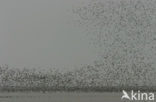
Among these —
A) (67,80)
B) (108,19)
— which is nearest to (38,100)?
(67,80)

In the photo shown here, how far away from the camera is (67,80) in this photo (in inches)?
206

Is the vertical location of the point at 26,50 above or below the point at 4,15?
below

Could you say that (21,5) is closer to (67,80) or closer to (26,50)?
(26,50)

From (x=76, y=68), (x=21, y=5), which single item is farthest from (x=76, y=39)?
(x=21, y=5)

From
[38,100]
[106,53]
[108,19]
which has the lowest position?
[38,100]

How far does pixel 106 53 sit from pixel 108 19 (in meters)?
0.32

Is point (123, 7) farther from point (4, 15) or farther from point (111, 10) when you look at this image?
point (4, 15)

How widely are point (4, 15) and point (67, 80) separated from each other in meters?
0.86

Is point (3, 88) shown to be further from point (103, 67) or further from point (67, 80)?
point (103, 67)

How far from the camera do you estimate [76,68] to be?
5.23 metres

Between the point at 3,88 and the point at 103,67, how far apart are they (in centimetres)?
96

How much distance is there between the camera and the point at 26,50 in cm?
525

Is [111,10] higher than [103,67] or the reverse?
higher

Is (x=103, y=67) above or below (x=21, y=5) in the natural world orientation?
below
